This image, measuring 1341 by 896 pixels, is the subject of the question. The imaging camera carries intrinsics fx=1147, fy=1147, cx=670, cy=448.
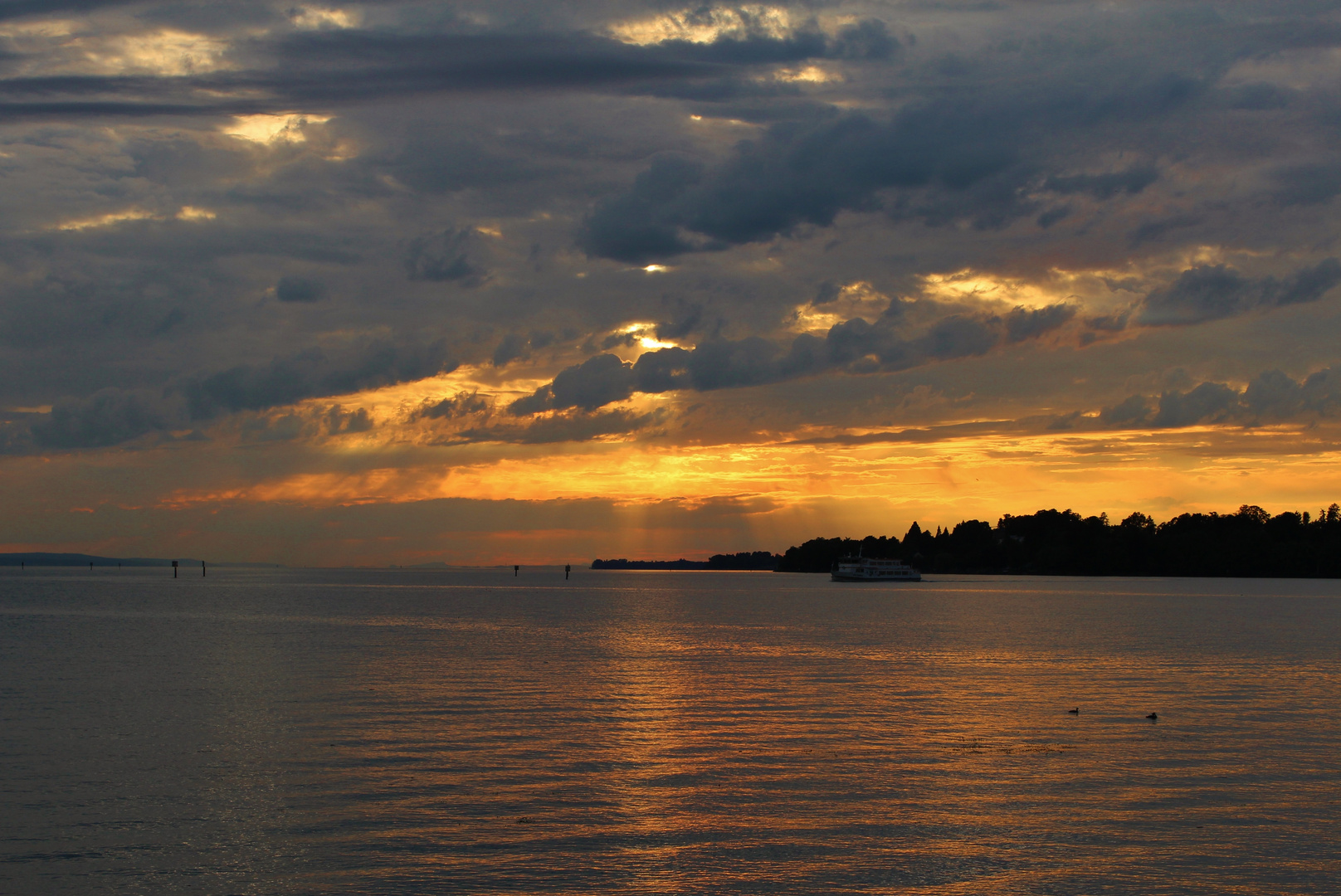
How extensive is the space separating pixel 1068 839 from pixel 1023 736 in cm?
1412

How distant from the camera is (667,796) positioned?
96.4 feet

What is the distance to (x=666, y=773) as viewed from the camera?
106ft

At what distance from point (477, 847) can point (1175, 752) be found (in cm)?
2277

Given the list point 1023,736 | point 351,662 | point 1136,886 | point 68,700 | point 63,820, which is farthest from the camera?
point 351,662

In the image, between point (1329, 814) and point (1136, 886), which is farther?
point (1329, 814)

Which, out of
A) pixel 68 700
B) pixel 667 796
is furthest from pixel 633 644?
pixel 667 796

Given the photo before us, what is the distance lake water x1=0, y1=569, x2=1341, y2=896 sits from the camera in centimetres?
2314

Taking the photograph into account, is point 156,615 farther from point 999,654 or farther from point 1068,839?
point 1068,839

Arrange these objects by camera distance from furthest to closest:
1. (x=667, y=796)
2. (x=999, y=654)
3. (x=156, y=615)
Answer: (x=156, y=615) → (x=999, y=654) → (x=667, y=796)

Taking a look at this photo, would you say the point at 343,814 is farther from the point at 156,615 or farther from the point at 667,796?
the point at 156,615

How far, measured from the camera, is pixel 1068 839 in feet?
83.4

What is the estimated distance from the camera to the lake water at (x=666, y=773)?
23.1m

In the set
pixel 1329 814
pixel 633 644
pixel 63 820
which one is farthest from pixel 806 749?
pixel 633 644

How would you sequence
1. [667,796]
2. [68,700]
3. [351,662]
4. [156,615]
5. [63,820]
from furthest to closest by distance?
[156,615] → [351,662] → [68,700] → [667,796] → [63,820]
